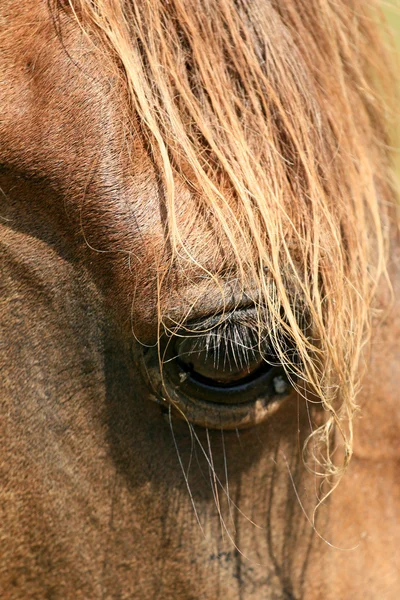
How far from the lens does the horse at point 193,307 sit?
3.00 feet

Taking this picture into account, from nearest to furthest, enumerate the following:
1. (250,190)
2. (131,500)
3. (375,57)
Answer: (250,190)
(131,500)
(375,57)

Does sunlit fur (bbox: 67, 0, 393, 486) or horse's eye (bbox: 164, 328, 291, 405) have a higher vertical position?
sunlit fur (bbox: 67, 0, 393, 486)

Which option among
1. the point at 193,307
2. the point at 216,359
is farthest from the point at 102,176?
the point at 216,359

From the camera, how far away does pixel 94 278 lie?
965mm

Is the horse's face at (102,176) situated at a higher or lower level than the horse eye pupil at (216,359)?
higher

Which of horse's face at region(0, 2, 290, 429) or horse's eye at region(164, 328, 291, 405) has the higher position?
horse's face at region(0, 2, 290, 429)

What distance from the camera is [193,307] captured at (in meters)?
0.94

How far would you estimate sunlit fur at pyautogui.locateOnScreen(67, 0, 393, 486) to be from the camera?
935 millimetres

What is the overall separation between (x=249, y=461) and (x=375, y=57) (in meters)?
0.84

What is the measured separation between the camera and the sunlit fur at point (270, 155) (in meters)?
0.93

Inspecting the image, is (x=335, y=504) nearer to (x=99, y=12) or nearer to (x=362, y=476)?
(x=362, y=476)

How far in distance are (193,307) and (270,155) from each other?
267 millimetres

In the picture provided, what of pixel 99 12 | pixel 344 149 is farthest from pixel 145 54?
pixel 344 149

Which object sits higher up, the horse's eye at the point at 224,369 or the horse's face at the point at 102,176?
the horse's face at the point at 102,176
